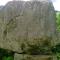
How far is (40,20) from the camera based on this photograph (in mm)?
2186

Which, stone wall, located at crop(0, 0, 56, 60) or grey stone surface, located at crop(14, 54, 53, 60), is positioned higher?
stone wall, located at crop(0, 0, 56, 60)

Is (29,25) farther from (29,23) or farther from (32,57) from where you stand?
(32,57)

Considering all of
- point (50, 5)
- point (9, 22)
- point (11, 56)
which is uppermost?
point (50, 5)

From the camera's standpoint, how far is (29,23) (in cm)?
219

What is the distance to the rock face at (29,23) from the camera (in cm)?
218

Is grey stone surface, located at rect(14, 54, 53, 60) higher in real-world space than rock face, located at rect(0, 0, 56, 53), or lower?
lower

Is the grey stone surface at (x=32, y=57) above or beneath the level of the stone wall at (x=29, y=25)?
beneath

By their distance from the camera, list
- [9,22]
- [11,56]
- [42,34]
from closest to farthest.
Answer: [42,34] → [9,22] → [11,56]

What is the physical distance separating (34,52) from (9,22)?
434 millimetres

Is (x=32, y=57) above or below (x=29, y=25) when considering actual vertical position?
below

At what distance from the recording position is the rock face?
218cm

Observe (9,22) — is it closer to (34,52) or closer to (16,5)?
(16,5)

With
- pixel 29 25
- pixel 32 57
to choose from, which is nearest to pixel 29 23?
pixel 29 25

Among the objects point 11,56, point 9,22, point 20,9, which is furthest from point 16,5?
point 11,56
